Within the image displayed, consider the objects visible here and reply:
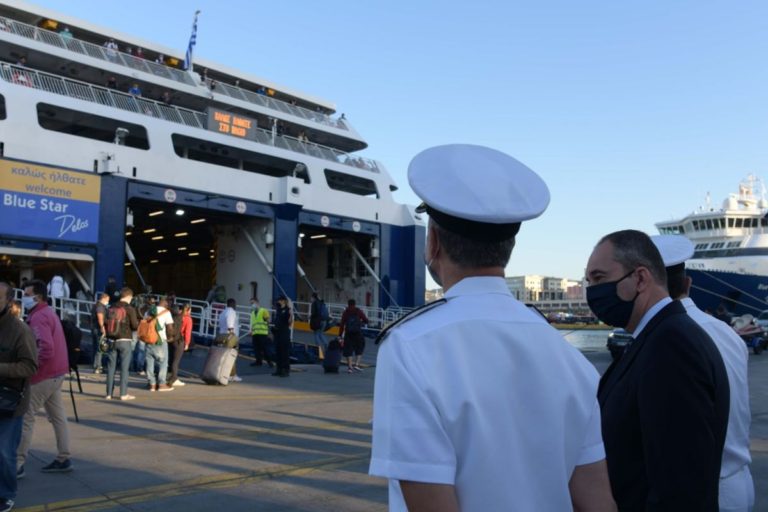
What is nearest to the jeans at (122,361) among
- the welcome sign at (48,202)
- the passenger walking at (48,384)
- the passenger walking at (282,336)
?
the passenger walking at (282,336)

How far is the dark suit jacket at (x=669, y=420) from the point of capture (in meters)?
1.80

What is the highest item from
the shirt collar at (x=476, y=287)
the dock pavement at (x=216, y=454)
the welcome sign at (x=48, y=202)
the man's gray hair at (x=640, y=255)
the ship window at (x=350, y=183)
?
the ship window at (x=350, y=183)

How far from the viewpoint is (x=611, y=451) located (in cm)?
204

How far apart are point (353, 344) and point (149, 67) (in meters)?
13.8

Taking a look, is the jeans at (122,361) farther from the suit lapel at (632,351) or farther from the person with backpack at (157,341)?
the suit lapel at (632,351)

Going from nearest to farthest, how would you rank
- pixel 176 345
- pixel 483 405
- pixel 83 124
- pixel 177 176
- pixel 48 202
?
pixel 483 405
pixel 176 345
pixel 48 202
pixel 83 124
pixel 177 176

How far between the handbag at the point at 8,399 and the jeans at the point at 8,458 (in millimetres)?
90

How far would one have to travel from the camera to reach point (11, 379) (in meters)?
4.62

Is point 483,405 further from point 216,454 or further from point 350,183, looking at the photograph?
point 350,183

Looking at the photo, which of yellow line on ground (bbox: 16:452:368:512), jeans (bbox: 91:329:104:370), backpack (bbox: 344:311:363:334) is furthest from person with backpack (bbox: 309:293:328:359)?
yellow line on ground (bbox: 16:452:368:512)

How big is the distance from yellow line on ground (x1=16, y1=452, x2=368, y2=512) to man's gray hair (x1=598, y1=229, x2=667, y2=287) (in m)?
4.03

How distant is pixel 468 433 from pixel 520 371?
0.19 m

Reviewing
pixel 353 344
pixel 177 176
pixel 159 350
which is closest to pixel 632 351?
pixel 159 350

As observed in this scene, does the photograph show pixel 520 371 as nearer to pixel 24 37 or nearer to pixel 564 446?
pixel 564 446
